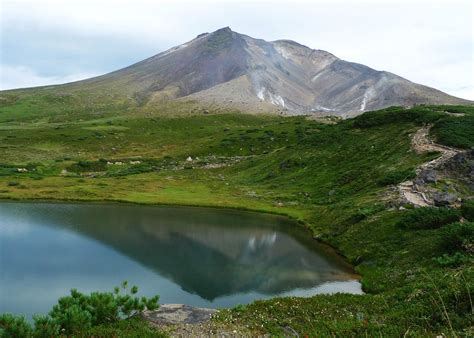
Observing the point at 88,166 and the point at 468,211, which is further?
the point at 88,166

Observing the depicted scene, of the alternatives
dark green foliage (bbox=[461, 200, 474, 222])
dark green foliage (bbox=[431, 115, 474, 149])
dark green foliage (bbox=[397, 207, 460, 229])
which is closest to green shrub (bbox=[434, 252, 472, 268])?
dark green foliage (bbox=[397, 207, 460, 229])

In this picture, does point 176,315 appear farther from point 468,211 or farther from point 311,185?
point 311,185

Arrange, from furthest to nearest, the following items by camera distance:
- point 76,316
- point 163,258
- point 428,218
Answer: point 163,258
point 428,218
point 76,316

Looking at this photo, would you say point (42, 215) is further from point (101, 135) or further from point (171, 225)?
point (101, 135)

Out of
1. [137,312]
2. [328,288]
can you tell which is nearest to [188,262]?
[328,288]

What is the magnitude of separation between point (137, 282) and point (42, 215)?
121 feet

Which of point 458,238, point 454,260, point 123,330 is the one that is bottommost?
point 454,260

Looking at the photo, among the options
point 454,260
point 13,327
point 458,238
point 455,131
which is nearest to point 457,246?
point 458,238

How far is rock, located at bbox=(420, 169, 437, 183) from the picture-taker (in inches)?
2094

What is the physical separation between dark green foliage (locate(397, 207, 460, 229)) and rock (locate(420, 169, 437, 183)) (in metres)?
12.3

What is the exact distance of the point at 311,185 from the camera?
260ft

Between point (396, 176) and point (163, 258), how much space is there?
37.3m

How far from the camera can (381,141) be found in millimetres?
81375

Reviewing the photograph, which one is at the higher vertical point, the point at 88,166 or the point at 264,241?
the point at 88,166
